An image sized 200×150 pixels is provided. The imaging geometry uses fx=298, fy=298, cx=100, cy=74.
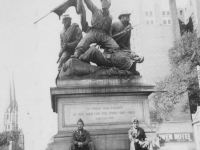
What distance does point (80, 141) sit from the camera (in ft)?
28.2

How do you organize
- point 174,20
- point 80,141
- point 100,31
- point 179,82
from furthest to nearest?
point 174,20 → point 179,82 → point 100,31 → point 80,141

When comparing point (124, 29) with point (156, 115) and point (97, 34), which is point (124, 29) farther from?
point (156, 115)

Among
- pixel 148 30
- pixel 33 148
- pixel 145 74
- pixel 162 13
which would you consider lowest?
pixel 33 148

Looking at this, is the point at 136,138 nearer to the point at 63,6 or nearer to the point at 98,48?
the point at 98,48

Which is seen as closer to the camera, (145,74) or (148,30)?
(145,74)

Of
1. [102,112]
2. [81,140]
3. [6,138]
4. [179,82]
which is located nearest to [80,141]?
[81,140]

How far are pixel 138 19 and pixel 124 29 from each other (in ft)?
148

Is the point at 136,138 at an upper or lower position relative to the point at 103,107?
lower

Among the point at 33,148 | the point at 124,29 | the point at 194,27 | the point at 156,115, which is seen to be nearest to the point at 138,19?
the point at 194,27

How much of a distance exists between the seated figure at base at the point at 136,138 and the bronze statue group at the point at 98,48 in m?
2.27

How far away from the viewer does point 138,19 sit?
55.4 m

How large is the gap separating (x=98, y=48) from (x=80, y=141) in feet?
13.0

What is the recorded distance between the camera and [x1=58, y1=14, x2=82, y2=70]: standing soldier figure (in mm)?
11172

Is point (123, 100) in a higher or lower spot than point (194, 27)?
lower
